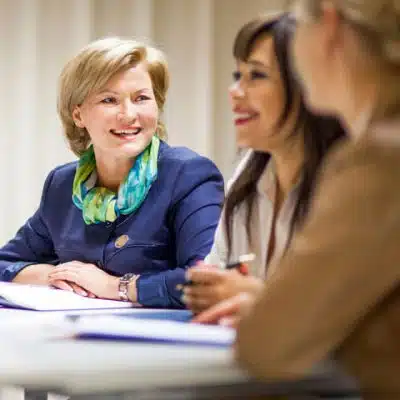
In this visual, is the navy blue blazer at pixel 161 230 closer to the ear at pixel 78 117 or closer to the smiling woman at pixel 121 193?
the smiling woman at pixel 121 193

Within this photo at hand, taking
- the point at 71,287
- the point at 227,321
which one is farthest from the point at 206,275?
the point at 71,287

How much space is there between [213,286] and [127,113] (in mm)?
939

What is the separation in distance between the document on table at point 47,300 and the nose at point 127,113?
1.51 feet

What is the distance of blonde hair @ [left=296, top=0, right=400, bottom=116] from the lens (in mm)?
961

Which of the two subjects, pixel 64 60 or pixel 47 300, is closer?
pixel 47 300

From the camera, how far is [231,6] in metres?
3.31

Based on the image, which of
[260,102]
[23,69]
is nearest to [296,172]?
[260,102]

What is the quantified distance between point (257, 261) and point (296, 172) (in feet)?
0.60

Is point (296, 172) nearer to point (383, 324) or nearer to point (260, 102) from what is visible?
point (260, 102)

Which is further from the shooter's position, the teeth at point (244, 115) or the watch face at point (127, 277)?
the watch face at point (127, 277)

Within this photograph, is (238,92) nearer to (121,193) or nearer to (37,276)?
(121,193)

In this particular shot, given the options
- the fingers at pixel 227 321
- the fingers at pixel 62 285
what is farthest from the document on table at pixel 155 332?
the fingers at pixel 62 285

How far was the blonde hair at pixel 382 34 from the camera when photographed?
0.96 meters

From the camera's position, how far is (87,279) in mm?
2084
